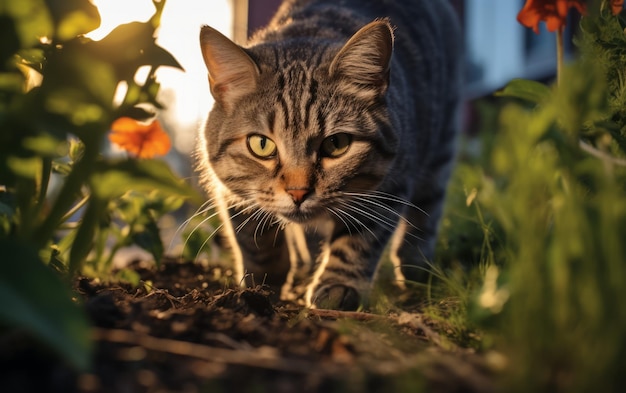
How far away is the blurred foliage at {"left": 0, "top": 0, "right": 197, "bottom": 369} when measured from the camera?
771 millimetres

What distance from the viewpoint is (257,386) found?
31.7 inches

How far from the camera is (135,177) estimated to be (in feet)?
3.35

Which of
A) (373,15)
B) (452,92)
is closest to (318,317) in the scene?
(373,15)

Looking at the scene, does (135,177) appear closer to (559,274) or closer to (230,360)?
(230,360)

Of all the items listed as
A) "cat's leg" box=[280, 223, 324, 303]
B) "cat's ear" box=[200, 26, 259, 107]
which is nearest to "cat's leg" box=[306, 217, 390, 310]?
"cat's leg" box=[280, 223, 324, 303]

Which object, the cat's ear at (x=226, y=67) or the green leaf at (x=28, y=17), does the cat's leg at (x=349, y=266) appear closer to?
the cat's ear at (x=226, y=67)

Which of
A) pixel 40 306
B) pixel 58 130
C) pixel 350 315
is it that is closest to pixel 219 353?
pixel 40 306

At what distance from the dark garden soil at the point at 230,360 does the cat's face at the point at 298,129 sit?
2.11 feet

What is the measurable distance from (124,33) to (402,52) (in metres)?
1.62

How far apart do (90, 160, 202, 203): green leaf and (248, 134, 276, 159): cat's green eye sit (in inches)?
30.7

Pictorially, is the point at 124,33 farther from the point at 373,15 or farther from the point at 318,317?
the point at 373,15

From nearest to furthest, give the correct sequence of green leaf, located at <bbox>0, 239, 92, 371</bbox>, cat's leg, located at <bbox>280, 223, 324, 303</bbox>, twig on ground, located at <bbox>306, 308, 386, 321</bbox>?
green leaf, located at <bbox>0, 239, 92, 371</bbox> < twig on ground, located at <bbox>306, 308, 386, 321</bbox> < cat's leg, located at <bbox>280, 223, 324, 303</bbox>

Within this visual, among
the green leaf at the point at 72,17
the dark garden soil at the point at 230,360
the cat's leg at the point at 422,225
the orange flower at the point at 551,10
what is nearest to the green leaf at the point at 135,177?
the dark garden soil at the point at 230,360

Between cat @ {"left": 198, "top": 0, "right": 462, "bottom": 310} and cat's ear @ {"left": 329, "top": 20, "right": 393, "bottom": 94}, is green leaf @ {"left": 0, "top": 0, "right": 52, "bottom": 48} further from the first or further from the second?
cat's ear @ {"left": 329, "top": 20, "right": 393, "bottom": 94}
